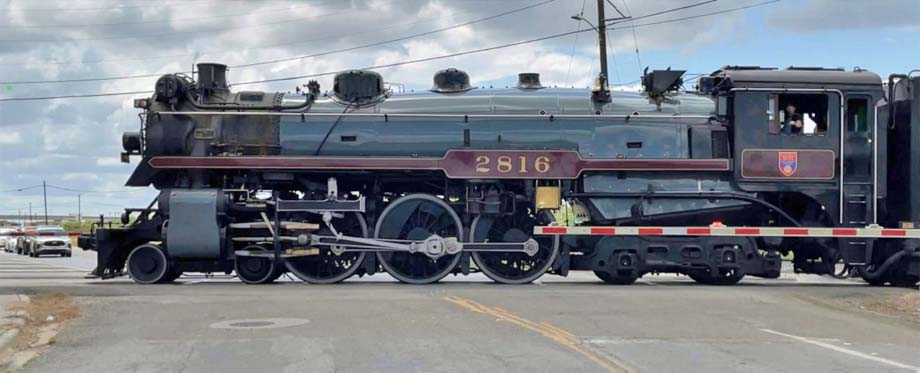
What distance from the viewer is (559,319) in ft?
37.1

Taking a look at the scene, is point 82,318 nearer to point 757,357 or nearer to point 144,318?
point 144,318

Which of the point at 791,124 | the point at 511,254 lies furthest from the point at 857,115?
the point at 511,254

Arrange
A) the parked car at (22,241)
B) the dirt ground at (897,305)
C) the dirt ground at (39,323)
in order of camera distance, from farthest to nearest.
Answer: the parked car at (22,241) < the dirt ground at (897,305) < the dirt ground at (39,323)

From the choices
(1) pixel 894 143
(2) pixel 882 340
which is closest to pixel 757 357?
(2) pixel 882 340

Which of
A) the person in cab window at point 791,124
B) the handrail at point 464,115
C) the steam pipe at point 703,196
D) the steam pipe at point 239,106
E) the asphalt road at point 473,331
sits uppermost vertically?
the steam pipe at point 239,106

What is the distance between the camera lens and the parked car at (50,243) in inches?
1721

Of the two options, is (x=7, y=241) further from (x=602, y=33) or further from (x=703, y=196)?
(x=703, y=196)

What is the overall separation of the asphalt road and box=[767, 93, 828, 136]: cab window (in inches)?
118

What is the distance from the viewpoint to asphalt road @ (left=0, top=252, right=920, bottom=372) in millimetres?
8578

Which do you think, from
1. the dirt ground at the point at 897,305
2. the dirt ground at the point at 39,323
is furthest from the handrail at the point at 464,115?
the dirt ground at the point at 39,323

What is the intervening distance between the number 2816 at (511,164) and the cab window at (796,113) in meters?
3.95

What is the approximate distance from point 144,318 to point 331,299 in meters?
2.75

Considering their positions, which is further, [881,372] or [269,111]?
[269,111]

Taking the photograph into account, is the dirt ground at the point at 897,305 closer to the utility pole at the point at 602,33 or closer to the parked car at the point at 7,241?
the utility pole at the point at 602,33
